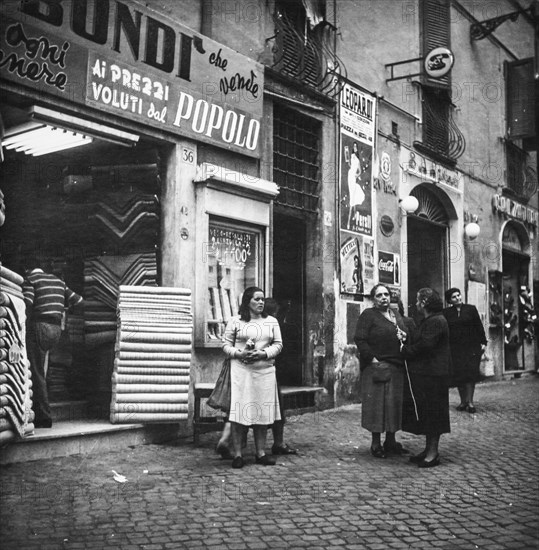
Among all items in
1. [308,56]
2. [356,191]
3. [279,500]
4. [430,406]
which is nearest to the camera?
[279,500]

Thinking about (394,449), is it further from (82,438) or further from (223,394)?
(82,438)

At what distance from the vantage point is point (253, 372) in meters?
6.26

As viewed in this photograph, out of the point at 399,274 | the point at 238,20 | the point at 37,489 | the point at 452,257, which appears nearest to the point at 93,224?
the point at 238,20

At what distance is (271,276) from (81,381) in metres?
2.87

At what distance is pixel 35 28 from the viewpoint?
20.6 ft

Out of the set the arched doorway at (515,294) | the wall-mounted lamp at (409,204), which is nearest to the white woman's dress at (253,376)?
the wall-mounted lamp at (409,204)

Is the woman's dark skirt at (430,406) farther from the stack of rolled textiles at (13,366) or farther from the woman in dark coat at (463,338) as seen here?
the stack of rolled textiles at (13,366)

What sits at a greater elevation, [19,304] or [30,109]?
[30,109]

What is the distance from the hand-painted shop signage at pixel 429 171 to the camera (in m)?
12.8

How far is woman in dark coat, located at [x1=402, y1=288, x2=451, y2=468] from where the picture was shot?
250 inches

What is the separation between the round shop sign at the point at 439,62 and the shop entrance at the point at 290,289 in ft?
16.5

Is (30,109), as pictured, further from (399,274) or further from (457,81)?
(457,81)

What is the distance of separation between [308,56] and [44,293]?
561 cm

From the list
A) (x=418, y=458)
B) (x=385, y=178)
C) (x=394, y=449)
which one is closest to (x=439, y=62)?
(x=385, y=178)
